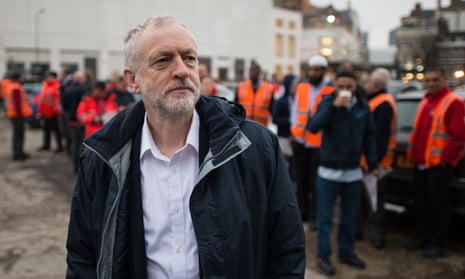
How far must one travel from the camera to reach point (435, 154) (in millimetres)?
4172

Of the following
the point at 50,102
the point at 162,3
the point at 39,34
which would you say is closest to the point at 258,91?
the point at 50,102

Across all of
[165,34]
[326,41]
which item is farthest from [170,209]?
[326,41]

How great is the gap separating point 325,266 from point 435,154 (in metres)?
1.63

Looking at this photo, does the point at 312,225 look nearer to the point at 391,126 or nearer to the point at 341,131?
the point at 391,126

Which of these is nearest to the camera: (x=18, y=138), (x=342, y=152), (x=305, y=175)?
(x=342, y=152)

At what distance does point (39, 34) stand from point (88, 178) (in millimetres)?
39930

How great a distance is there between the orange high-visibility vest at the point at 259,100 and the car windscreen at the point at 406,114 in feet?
6.61

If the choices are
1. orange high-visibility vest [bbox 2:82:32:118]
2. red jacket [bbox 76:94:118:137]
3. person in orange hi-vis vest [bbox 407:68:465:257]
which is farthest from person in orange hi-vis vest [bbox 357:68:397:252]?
orange high-visibility vest [bbox 2:82:32:118]

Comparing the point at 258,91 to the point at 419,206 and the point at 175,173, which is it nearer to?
the point at 419,206

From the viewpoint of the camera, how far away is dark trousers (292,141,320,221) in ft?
16.8

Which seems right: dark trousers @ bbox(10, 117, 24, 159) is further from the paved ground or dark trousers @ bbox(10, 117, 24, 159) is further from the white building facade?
the white building facade

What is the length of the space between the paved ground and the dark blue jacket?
111cm

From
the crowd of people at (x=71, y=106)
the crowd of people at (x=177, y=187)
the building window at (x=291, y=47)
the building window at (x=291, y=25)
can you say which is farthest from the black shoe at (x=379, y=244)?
the building window at (x=291, y=25)

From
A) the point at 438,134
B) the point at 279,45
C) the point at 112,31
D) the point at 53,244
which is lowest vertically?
the point at 53,244
